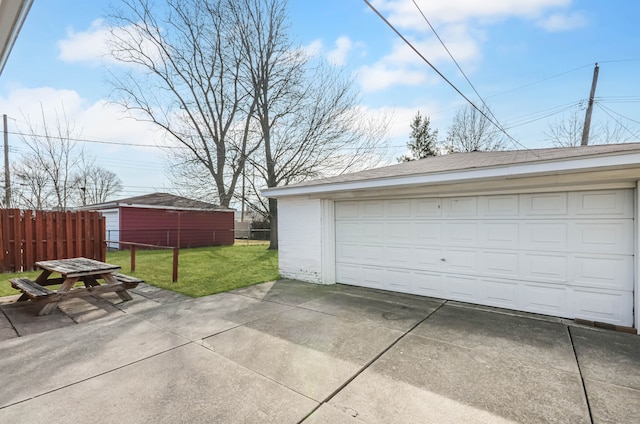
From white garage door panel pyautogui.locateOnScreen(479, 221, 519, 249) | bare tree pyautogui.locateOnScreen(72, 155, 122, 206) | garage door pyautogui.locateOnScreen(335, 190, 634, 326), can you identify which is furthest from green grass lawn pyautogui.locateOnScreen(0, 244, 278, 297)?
bare tree pyautogui.locateOnScreen(72, 155, 122, 206)

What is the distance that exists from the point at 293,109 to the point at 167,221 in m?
9.26

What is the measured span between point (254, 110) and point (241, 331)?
47.6 ft

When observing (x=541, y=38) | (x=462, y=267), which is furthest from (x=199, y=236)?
(x=541, y=38)

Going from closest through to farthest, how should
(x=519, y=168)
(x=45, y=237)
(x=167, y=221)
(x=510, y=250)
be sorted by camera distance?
(x=519, y=168) < (x=510, y=250) < (x=45, y=237) < (x=167, y=221)

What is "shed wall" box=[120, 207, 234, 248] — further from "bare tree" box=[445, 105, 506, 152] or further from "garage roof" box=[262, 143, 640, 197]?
"bare tree" box=[445, 105, 506, 152]

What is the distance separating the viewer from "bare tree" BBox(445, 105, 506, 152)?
18594 mm

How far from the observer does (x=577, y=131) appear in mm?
15391

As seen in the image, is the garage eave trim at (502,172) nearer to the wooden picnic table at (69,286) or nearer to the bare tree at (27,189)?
the wooden picnic table at (69,286)

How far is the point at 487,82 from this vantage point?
7184mm

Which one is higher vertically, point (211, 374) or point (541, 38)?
point (541, 38)

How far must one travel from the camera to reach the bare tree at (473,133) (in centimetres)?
1859

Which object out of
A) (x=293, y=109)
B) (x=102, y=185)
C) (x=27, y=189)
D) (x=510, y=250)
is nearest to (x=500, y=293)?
(x=510, y=250)

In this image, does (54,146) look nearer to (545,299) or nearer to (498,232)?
(498,232)

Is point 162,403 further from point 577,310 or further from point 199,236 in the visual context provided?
point 199,236
